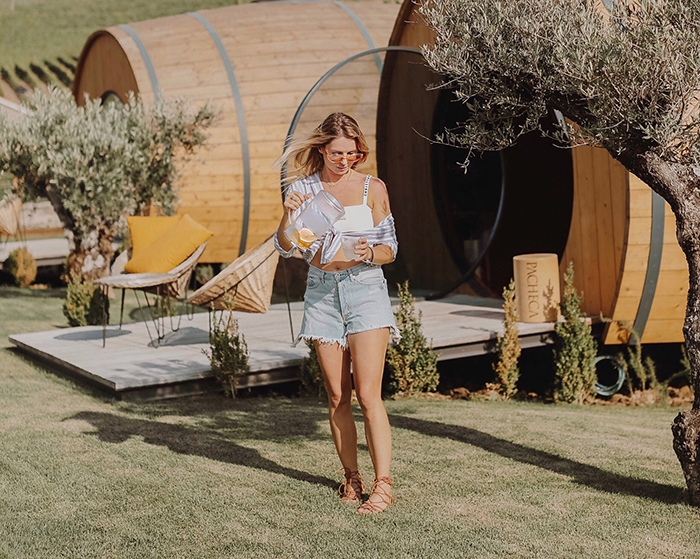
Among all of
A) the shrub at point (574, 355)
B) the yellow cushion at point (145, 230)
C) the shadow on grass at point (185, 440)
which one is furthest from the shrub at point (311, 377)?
the yellow cushion at point (145, 230)

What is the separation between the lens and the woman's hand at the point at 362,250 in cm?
360

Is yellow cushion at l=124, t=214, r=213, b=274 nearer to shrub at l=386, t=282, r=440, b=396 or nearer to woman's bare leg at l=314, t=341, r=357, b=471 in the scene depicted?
shrub at l=386, t=282, r=440, b=396

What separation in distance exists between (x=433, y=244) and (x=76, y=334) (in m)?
3.77

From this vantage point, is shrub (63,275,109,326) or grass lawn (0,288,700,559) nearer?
grass lawn (0,288,700,559)

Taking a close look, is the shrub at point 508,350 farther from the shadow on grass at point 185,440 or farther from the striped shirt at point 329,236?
the striped shirt at point 329,236

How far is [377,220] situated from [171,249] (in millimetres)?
4048

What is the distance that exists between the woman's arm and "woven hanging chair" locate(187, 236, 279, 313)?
2746 mm

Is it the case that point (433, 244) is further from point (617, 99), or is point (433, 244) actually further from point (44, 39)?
point (44, 39)

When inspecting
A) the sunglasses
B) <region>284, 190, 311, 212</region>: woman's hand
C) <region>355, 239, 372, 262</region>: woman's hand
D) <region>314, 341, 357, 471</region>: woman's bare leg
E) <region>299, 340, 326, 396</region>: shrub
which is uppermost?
the sunglasses

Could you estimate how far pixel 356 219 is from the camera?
12.3 feet

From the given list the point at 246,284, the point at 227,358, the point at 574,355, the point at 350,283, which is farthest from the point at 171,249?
the point at 350,283

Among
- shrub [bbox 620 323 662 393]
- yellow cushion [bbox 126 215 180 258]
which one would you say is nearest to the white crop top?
shrub [bbox 620 323 662 393]

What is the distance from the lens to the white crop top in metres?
3.73

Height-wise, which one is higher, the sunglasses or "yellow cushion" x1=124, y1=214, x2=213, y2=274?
the sunglasses
